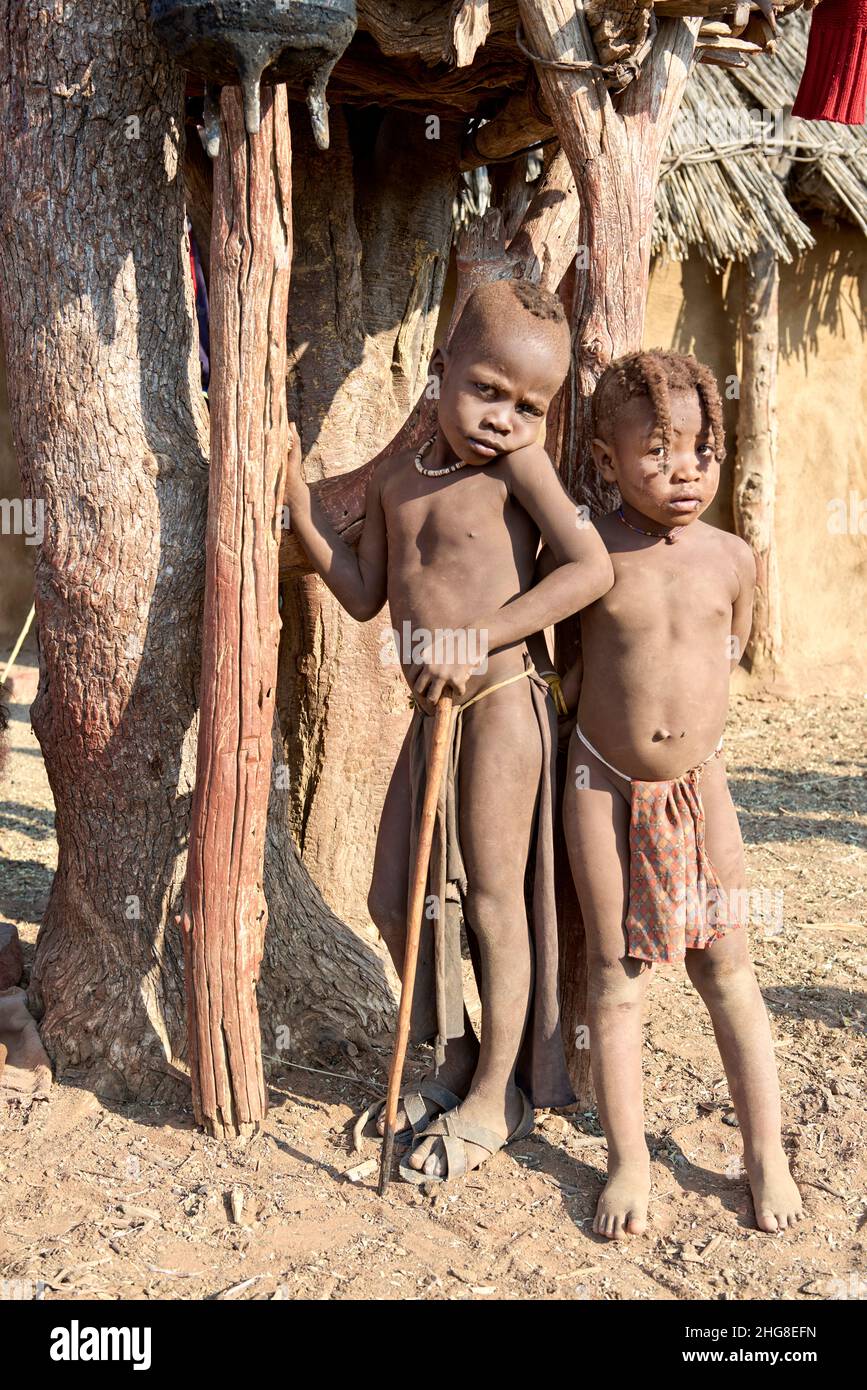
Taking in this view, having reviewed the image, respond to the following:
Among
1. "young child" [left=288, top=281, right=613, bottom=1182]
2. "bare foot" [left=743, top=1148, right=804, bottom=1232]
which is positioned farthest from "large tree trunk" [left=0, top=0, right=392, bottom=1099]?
"bare foot" [left=743, top=1148, right=804, bottom=1232]

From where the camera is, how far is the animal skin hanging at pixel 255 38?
2.64 metres

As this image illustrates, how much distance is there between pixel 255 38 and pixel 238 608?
3.79 feet

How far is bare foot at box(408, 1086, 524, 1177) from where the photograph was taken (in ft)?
9.89

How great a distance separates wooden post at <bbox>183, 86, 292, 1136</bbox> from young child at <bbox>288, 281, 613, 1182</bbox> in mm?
188

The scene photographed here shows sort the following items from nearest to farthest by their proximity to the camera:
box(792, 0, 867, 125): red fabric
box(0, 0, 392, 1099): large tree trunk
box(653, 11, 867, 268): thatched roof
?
box(0, 0, 392, 1099): large tree trunk
box(792, 0, 867, 125): red fabric
box(653, 11, 867, 268): thatched roof

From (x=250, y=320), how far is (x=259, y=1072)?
1714 millimetres

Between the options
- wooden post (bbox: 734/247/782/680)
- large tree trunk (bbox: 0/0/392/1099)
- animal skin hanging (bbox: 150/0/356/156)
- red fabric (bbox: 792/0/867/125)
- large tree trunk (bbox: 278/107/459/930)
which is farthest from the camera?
wooden post (bbox: 734/247/782/680)

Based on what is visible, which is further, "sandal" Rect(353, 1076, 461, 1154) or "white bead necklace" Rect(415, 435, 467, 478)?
"sandal" Rect(353, 1076, 461, 1154)

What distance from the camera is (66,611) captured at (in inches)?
127

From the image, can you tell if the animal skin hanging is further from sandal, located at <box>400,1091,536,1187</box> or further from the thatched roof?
the thatched roof

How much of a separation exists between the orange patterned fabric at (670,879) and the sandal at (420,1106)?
1.96ft

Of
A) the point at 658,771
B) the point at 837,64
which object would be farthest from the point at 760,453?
the point at 658,771

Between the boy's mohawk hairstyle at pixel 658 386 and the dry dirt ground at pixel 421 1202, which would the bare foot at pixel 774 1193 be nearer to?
the dry dirt ground at pixel 421 1202

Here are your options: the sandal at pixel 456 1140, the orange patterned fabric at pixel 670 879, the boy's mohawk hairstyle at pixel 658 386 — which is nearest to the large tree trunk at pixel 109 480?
the sandal at pixel 456 1140
